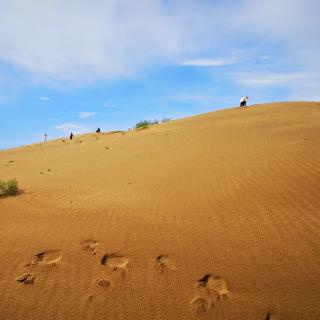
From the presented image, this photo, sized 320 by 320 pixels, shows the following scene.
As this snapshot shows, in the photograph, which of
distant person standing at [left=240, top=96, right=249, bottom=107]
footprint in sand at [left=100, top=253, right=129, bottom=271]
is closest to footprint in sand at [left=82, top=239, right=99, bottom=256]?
footprint in sand at [left=100, top=253, right=129, bottom=271]

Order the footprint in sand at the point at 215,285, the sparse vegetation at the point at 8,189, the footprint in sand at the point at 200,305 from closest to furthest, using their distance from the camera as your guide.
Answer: the footprint in sand at the point at 200,305 < the footprint in sand at the point at 215,285 < the sparse vegetation at the point at 8,189

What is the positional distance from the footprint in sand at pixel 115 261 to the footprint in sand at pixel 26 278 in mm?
820

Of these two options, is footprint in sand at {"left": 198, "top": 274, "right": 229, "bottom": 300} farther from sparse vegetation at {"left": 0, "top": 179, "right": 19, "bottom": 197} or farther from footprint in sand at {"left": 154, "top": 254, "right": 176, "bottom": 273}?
sparse vegetation at {"left": 0, "top": 179, "right": 19, "bottom": 197}

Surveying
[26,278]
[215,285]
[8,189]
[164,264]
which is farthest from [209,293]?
[8,189]

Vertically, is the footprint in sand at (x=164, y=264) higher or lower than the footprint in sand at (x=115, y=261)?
lower

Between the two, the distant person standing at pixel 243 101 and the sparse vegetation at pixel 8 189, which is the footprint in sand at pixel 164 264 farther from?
the distant person standing at pixel 243 101

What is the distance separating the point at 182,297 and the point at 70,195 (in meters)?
4.47

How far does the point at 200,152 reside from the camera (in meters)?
10.8

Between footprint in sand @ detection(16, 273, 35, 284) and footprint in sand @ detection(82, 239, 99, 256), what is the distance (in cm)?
78

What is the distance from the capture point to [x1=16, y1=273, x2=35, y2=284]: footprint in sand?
4070mm

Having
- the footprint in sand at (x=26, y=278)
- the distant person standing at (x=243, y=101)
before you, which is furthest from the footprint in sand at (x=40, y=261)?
the distant person standing at (x=243, y=101)

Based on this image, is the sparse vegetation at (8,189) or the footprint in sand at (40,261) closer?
the footprint in sand at (40,261)

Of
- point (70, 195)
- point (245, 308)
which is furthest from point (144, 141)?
point (245, 308)

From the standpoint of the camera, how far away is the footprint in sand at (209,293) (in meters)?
3.61
